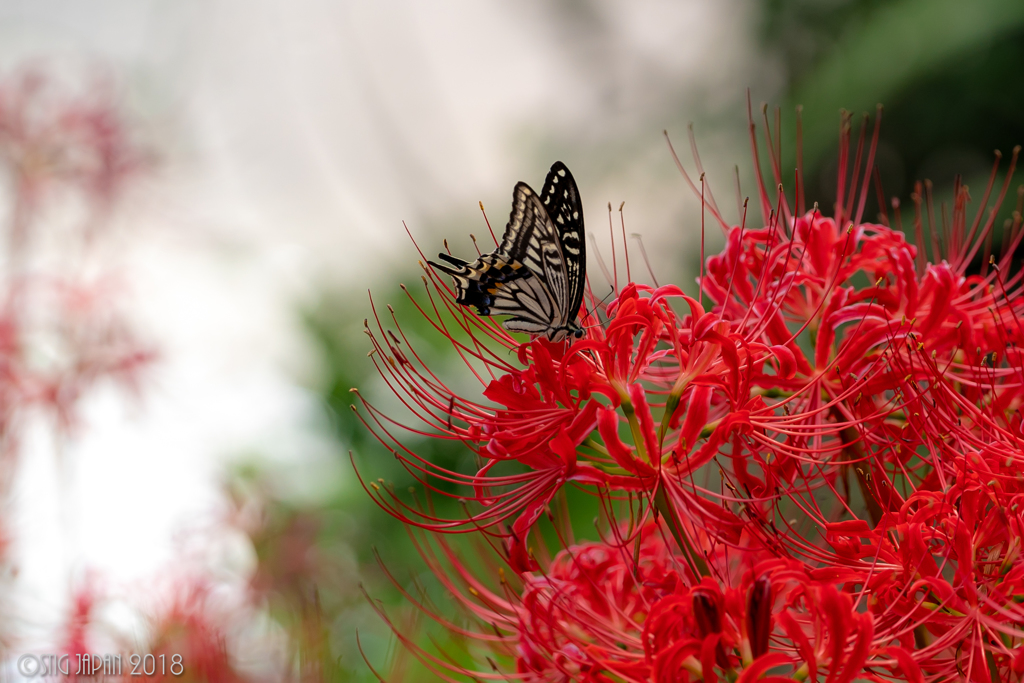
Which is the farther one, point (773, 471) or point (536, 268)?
point (536, 268)

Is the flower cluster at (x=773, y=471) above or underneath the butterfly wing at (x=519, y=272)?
underneath

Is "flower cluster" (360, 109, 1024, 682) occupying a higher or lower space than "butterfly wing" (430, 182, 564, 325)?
lower

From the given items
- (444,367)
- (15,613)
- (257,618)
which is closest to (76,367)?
(15,613)

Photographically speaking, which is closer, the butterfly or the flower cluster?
the flower cluster

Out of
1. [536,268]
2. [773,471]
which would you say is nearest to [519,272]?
[536,268]

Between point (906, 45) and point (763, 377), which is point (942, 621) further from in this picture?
point (906, 45)

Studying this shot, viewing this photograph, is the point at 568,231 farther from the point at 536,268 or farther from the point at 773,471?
the point at 773,471
